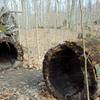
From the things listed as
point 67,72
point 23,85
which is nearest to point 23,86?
point 23,85

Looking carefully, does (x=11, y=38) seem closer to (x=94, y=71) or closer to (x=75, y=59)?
(x=75, y=59)

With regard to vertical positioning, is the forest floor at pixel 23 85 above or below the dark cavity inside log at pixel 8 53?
below

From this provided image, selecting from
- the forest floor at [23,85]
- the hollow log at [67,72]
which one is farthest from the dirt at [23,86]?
the hollow log at [67,72]

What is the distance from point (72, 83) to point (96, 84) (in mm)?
1195

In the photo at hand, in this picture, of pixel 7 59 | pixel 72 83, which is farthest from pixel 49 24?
pixel 72 83

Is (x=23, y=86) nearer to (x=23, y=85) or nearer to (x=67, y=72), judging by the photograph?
(x=23, y=85)

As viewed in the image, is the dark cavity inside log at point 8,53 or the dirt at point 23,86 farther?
the dark cavity inside log at point 8,53

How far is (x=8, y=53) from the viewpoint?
379 inches

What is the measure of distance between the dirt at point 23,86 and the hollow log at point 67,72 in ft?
0.96

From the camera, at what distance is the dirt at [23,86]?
607 centimetres

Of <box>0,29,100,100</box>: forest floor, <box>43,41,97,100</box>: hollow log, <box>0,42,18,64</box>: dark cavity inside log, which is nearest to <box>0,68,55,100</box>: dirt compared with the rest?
<box>0,29,100,100</box>: forest floor

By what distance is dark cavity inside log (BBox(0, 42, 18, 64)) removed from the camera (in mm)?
9038

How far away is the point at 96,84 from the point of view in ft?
17.3

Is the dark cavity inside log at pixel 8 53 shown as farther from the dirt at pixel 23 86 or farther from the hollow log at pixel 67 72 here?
the hollow log at pixel 67 72
